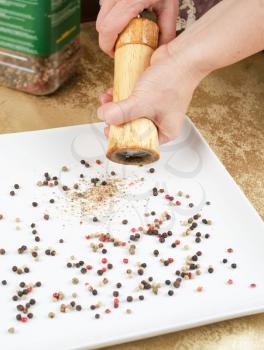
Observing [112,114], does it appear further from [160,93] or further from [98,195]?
[98,195]

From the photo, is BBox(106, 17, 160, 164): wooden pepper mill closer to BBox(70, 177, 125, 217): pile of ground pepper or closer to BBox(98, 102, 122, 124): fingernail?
BBox(98, 102, 122, 124): fingernail

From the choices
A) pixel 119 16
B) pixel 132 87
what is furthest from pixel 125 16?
pixel 132 87

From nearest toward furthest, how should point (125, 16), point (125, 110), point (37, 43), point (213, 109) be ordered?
point (125, 110) → point (125, 16) → point (37, 43) → point (213, 109)

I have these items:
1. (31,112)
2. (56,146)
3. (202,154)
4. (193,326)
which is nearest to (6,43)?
(31,112)

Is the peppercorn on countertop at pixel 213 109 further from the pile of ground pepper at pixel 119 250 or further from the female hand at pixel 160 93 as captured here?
the female hand at pixel 160 93

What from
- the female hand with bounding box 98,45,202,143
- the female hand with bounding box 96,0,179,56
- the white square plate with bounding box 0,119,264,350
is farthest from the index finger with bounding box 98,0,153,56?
the white square plate with bounding box 0,119,264,350

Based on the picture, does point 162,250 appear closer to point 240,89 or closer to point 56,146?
point 56,146

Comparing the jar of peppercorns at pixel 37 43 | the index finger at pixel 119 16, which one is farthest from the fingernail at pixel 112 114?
the jar of peppercorns at pixel 37 43
